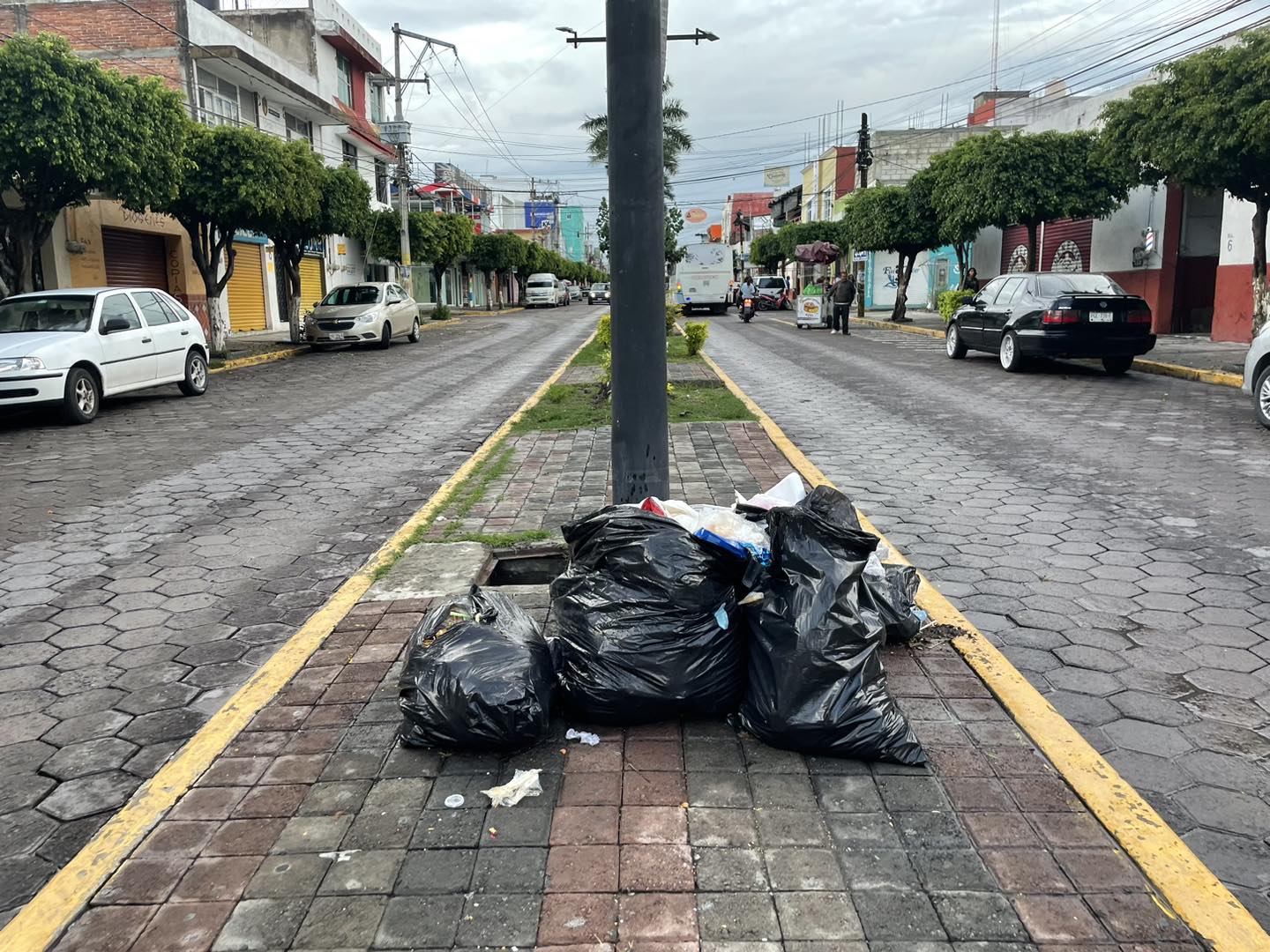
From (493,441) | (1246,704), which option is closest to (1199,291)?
(493,441)

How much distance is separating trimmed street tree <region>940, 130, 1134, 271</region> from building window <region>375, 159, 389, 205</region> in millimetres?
28450

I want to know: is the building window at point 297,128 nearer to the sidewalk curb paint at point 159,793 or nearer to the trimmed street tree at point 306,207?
the trimmed street tree at point 306,207

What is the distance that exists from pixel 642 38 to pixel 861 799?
3.01 m

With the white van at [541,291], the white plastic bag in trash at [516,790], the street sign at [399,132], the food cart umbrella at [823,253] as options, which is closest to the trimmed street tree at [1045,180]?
the food cart umbrella at [823,253]

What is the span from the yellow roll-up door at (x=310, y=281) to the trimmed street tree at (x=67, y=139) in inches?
686

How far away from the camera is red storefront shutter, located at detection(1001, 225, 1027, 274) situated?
92.6 ft

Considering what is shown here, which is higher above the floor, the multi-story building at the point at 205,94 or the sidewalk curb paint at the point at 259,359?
the multi-story building at the point at 205,94

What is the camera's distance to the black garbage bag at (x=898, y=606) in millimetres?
3779

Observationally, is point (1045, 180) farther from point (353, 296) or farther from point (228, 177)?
point (228, 177)

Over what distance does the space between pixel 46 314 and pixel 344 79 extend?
30.6 meters

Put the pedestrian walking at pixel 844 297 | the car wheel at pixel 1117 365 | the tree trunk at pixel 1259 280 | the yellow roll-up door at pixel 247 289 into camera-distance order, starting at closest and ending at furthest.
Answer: the tree trunk at pixel 1259 280 < the car wheel at pixel 1117 365 < the pedestrian walking at pixel 844 297 < the yellow roll-up door at pixel 247 289

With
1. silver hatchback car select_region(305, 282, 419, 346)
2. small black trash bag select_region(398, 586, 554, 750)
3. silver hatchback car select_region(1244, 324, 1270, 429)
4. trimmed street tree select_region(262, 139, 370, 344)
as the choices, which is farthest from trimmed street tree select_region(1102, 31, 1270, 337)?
silver hatchback car select_region(305, 282, 419, 346)

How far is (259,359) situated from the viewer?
19.7m

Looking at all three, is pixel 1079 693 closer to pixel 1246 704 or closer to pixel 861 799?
pixel 1246 704
